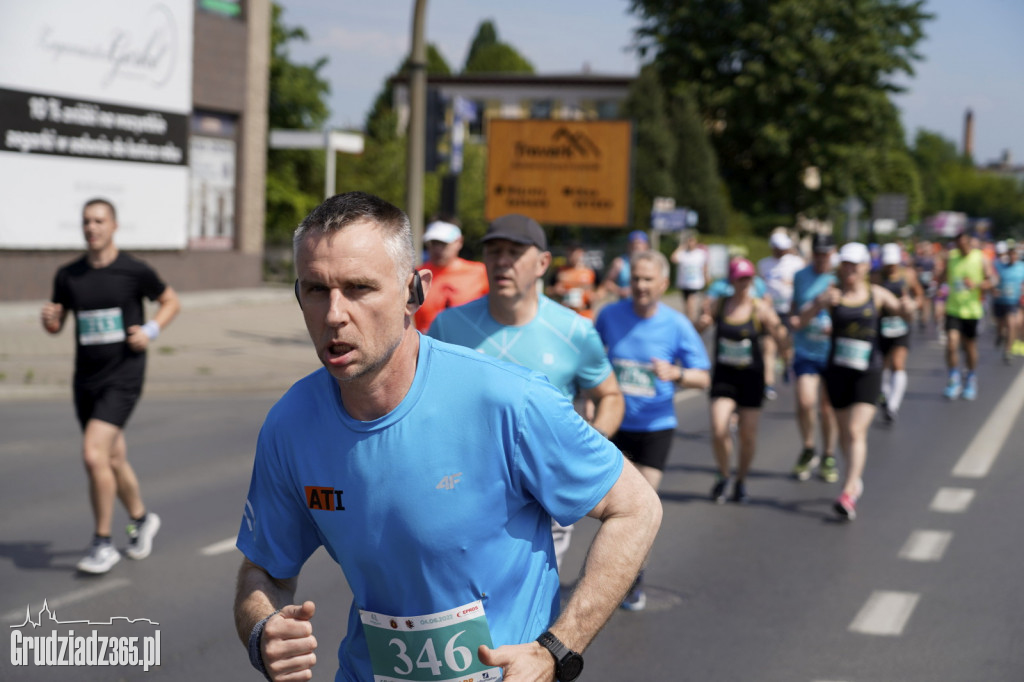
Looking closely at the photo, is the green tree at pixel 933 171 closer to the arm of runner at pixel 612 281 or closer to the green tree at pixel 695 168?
the green tree at pixel 695 168

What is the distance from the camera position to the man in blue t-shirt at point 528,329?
214 inches

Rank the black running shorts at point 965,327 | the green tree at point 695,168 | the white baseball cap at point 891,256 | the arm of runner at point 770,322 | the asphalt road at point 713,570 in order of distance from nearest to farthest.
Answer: the asphalt road at point 713,570
the arm of runner at point 770,322
the white baseball cap at point 891,256
the black running shorts at point 965,327
the green tree at point 695,168

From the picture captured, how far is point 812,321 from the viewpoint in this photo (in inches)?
421

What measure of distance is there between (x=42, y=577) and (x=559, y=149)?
48.2 ft

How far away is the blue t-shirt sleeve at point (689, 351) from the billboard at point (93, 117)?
18805 millimetres

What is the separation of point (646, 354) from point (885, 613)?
2.01 metres

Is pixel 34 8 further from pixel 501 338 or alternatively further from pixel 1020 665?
pixel 1020 665

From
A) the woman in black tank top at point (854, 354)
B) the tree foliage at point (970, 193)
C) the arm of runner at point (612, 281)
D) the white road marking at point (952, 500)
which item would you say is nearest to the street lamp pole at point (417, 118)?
the arm of runner at point (612, 281)

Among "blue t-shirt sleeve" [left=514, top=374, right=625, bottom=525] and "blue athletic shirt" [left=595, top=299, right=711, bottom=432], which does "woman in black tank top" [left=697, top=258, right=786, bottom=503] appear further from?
"blue t-shirt sleeve" [left=514, top=374, right=625, bottom=525]

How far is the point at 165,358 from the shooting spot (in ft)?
54.4

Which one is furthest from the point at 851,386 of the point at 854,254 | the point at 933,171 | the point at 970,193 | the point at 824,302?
the point at 970,193

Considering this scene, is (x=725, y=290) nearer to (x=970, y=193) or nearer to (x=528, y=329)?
(x=528, y=329)

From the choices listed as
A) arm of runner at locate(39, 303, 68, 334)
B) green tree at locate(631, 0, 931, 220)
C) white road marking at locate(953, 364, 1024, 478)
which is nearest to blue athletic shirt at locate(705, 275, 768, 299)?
white road marking at locate(953, 364, 1024, 478)

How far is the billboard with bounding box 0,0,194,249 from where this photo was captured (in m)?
22.9
